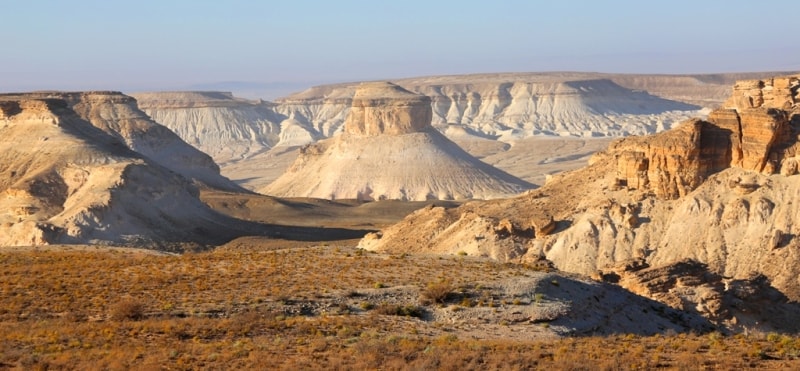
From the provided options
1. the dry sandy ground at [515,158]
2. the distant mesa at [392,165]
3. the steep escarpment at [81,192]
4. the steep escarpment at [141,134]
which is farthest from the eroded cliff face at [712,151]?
the dry sandy ground at [515,158]

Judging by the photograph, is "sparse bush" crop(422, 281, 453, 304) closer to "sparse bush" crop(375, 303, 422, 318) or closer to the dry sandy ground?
"sparse bush" crop(375, 303, 422, 318)

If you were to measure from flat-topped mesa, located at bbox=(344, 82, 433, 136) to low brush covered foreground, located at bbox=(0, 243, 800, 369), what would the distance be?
8934 cm

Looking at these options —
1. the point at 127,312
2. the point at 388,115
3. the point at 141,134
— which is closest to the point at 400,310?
the point at 127,312

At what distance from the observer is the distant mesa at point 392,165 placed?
115 metres

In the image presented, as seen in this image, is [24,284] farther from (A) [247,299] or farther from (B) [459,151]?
(B) [459,151]

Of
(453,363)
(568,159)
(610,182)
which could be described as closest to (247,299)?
(453,363)

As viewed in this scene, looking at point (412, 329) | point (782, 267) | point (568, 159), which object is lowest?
point (568, 159)

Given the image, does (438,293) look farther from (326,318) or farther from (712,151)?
(712,151)

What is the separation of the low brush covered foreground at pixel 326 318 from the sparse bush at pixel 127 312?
0.03 meters

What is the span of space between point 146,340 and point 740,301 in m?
18.8

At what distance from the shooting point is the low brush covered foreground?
2138 centimetres

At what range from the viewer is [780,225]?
142 ft

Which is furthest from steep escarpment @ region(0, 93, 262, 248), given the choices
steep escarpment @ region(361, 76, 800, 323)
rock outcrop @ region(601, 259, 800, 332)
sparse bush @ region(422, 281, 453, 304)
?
sparse bush @ region(422, 281, 453, 304)

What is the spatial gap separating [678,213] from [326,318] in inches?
903
